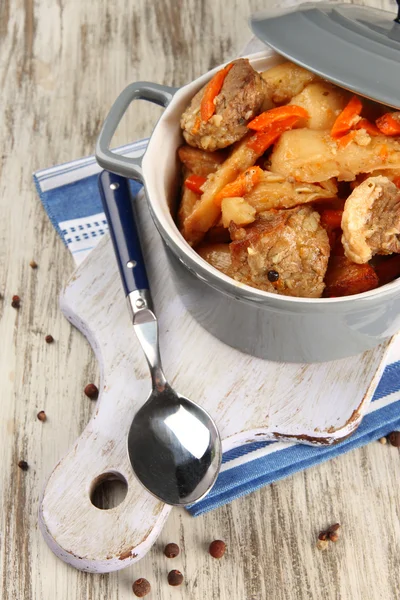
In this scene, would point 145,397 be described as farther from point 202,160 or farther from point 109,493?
point 202,160

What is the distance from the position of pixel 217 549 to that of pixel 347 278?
3.29 feet

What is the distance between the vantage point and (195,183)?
7.44ft

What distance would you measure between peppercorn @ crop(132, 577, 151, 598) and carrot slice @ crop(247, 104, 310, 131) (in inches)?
57.9

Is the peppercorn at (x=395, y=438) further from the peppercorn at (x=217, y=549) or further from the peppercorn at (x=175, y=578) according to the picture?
the peppercorn at (x=175, y=578)

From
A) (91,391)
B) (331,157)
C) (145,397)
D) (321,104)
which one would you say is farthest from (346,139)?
(91,391)

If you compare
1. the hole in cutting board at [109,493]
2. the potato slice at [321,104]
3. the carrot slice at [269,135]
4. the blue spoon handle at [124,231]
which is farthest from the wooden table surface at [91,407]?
the potato slice at [321,104]

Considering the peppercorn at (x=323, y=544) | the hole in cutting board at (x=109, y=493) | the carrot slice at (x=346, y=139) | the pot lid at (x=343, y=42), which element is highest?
the pot lid at (x=343, y=42)

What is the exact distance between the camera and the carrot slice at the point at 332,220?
2.11 m

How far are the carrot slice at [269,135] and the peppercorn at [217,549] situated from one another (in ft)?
4.16

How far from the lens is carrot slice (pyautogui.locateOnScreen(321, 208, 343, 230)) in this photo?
2.11 m

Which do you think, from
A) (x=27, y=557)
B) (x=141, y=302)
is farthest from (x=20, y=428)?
(x=141, y=302)

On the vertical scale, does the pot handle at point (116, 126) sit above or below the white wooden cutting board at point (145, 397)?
above

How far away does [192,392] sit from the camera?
243 cm

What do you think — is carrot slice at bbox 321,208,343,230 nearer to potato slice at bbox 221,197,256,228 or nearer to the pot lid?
potato slice at bbox 221,197,256,228
